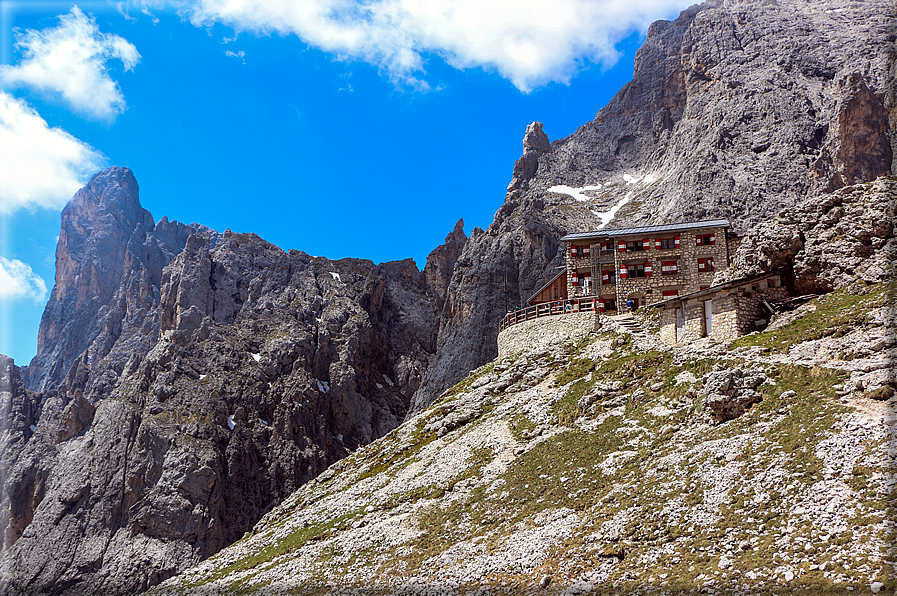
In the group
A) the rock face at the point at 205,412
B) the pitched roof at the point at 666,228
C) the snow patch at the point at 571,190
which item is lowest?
the rock face at the point at 205,412

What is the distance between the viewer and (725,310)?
46.2 m

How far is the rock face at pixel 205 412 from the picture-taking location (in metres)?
118

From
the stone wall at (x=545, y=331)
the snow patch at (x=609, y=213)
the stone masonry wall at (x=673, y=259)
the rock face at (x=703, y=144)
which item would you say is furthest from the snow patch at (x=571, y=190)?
the stone wall at (x=545, y=331)

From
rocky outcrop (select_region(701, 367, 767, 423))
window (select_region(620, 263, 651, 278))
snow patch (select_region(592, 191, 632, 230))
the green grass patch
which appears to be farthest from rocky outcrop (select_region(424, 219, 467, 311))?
rocky outcrop (select_region(701, 367, 767, 423))

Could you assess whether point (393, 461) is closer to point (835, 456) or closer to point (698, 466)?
point (698, 466)

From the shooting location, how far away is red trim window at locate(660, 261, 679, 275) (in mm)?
72438

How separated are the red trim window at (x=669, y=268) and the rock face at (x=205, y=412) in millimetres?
88912

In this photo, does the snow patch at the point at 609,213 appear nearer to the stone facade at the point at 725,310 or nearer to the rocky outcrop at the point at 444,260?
the rocky outcrop at the point at 444,260

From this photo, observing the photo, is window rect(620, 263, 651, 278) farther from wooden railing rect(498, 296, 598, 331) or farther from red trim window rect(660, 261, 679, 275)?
wooden railing rect(498, 296, 598, 331)

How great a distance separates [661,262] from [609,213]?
9158 centimetres

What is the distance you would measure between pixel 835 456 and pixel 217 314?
172714 millimetres

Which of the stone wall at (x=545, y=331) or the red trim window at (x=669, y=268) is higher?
the red trim window at (x=669, y=268)

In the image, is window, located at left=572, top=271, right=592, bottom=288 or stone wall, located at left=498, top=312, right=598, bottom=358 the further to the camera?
window, located at left=572, top=271, right=592, bottom=288

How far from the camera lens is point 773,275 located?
47312 mm
